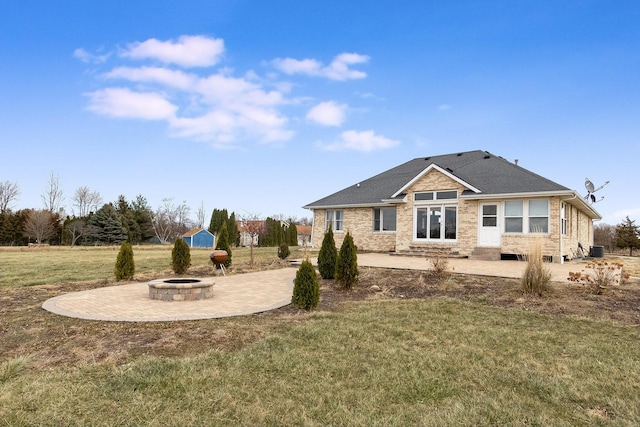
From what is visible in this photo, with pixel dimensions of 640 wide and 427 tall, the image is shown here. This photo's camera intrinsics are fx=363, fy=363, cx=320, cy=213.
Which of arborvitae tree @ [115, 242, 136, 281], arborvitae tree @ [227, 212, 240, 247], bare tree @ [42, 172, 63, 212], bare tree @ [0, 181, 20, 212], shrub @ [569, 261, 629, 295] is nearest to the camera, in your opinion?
shrub @ [569, 261, 629, 295]

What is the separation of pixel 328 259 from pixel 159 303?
191 inches

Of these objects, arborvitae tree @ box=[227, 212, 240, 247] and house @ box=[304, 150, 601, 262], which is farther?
arborvitae tree @ box=[227, 212, 240, 247]

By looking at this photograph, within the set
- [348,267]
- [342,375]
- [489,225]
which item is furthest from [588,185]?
[342,375]

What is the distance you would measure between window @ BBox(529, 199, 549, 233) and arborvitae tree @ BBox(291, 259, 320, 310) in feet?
40.8

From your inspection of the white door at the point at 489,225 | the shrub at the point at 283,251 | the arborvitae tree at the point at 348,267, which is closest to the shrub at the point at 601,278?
the arborvitae tree at the point at 348,267

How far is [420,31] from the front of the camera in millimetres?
13109

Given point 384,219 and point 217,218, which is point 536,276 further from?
point 217,218

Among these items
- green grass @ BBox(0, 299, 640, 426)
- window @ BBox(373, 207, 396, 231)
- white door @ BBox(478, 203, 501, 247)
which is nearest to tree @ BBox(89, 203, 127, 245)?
window @ BBox(373, 207, 396, 231)

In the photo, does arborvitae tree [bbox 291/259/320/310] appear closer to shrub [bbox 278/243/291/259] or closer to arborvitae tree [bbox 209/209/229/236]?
shrub [bbox 278/243/291/259]

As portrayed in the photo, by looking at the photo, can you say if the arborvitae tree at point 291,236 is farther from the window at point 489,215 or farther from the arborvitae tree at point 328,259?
the arborvitae tree at point 328,259

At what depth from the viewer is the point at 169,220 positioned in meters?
51.4

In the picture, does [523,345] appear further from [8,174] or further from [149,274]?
[8,174]

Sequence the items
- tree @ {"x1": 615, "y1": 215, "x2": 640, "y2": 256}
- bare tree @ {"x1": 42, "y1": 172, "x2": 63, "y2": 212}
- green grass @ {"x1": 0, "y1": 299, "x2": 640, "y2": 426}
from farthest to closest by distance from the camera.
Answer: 1. bare tree @ {"x1": 42, "y1": 172, "x2": 63, "y2": 212}
2. tree @ {"x1": 615, "y1": 215, "x2": 640, "y2": 256}
3. green grass @ {"x1": 0, "y1": 299, "x2": 640, "y2": 426}

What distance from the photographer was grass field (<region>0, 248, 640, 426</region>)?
297 centimetres
